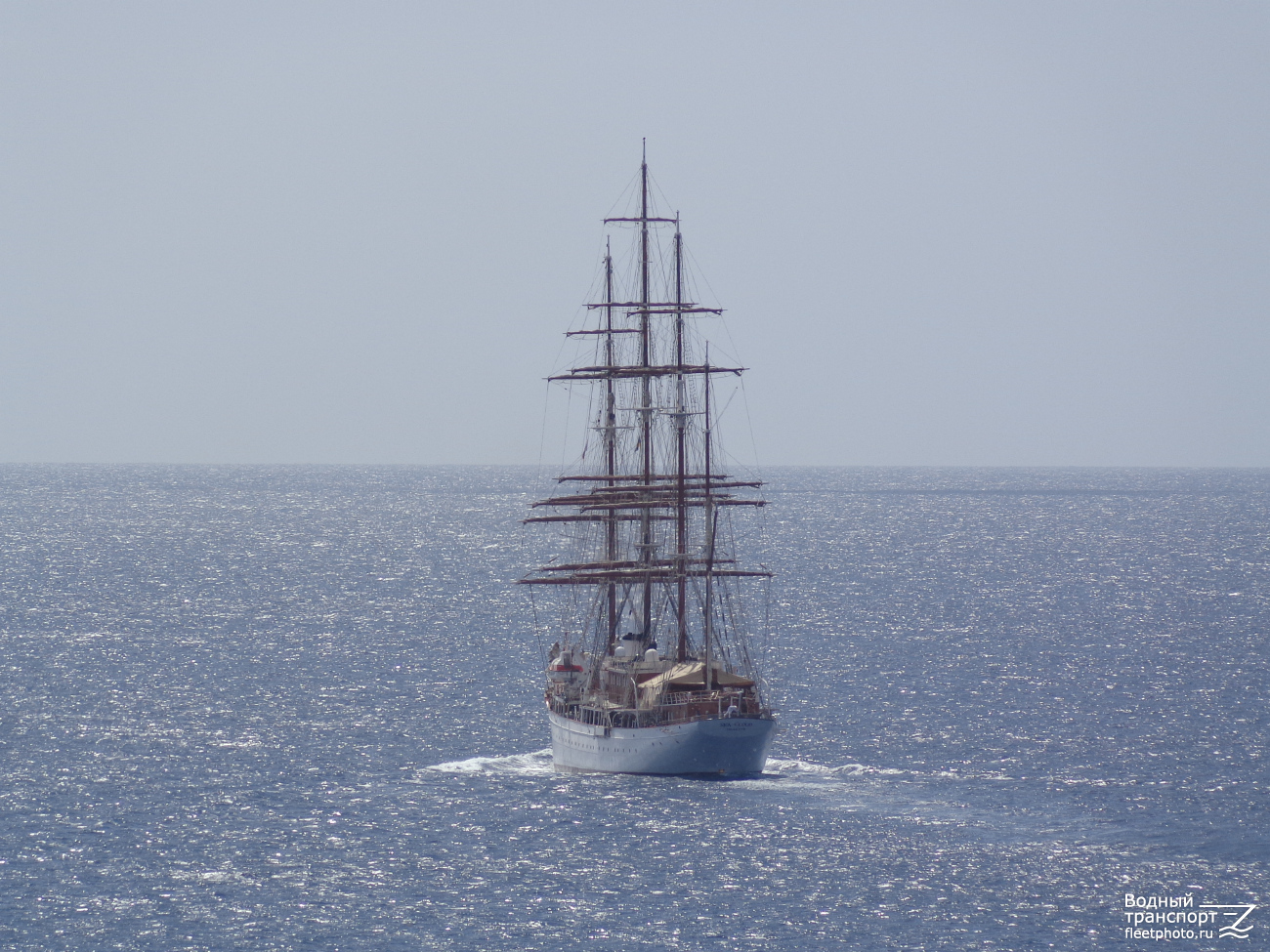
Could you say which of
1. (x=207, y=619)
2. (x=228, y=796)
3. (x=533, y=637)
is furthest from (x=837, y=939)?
(x=207, y=619)

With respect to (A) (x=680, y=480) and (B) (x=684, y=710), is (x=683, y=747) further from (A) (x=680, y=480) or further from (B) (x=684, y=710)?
(A) (x=680, y=480)

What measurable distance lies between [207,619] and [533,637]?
33313 millimetres

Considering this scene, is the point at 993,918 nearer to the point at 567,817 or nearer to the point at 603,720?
the point at 567,817

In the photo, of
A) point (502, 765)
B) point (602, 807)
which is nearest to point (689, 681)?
point (602, 807)

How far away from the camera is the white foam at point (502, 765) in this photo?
3364 inches

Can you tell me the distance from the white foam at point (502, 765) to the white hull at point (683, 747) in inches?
120

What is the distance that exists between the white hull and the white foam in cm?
304

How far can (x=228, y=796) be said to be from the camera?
77.9m

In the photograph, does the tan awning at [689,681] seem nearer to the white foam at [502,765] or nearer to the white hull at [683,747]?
the white hull at [683,747]

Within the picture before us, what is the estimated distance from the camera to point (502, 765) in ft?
287

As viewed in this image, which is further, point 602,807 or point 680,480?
point 680,480

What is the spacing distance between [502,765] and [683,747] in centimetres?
1060

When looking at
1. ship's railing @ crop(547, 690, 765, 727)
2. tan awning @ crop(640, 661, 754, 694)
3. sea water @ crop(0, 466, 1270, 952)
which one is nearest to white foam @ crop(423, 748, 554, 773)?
sea water @ crop(0, 466, 1270, 952)

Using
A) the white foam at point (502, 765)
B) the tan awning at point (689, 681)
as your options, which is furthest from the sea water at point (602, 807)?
the tan awning at point (689, 681)
